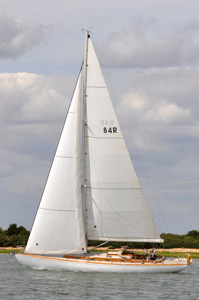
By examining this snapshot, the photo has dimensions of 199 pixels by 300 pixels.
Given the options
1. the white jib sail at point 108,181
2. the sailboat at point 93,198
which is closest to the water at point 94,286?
the sailboat at point 93,198

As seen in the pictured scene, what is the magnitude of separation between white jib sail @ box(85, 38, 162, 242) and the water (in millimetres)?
3622

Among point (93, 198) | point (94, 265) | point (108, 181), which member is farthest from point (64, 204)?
point (94, 265)

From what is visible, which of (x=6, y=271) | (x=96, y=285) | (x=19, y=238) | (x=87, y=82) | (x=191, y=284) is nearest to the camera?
(x=96, y=285)

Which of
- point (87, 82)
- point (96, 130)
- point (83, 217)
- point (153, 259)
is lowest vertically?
point (153, 259)

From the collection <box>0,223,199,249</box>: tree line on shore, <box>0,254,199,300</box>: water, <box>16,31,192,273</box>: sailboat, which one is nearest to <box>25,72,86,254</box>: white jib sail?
<box>16,31,192,273</box>: sailboat

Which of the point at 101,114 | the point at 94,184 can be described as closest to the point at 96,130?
the point at 101,114

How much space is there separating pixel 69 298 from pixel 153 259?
11465 mm

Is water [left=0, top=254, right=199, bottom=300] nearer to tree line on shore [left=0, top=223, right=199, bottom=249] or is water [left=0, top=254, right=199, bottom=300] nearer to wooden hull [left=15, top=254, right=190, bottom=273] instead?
wooden hull [left=15, top=254, right=190, bottom=273]

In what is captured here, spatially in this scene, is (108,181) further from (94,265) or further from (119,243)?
(119,243)

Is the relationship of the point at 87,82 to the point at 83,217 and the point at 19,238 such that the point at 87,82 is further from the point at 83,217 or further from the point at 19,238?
the point at 19,238

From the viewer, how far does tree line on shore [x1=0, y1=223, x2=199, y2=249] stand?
253ft

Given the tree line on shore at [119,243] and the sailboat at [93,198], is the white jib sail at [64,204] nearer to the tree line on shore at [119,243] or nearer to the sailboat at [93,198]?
the sailboat at [93,198]

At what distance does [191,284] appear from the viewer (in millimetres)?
41031

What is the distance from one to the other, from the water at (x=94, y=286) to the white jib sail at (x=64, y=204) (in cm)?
228
